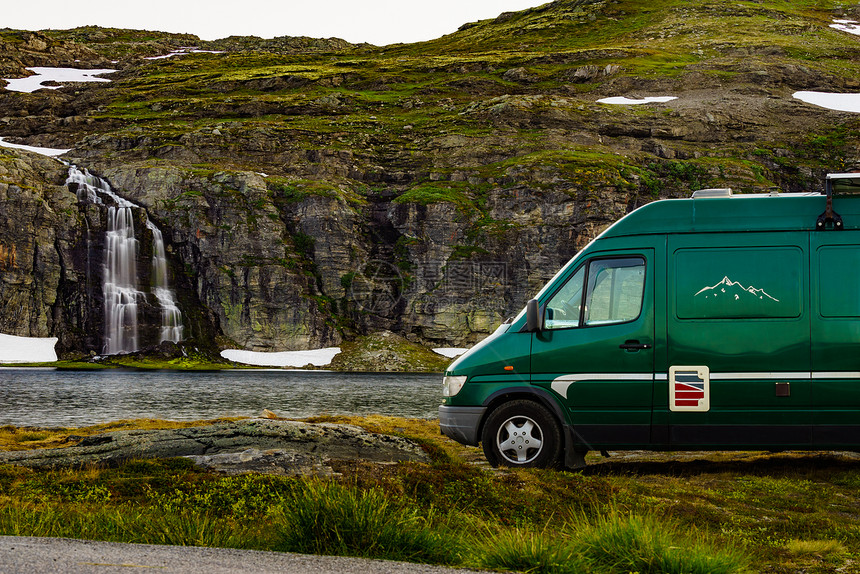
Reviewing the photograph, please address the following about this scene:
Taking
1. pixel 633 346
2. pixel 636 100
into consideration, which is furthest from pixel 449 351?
pixel 633 346

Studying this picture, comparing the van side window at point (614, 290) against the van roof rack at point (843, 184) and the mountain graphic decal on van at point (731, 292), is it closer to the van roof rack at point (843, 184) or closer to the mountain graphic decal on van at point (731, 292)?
the mountain graphic decal on van at point (731, 292)

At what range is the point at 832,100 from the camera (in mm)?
153250

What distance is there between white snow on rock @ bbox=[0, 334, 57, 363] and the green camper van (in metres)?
110

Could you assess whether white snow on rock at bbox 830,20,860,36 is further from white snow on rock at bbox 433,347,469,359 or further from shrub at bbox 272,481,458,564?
shrub at bbox 272,481,458,564

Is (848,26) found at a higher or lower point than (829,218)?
higher

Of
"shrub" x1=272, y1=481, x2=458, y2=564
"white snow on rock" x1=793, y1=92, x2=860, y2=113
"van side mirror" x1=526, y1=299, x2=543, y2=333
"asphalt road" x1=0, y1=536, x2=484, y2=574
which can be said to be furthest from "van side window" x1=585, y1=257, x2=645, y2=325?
"white snow on rock" x1=793, y1=92, x2=860, y2=113

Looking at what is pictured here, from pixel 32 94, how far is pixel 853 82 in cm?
17932

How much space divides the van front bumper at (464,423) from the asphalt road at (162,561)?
18.3 feet

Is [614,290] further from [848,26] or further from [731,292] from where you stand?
[848,26]

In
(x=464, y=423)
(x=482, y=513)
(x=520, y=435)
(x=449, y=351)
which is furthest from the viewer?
(x=449, y=351)

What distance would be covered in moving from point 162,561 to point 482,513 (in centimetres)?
355

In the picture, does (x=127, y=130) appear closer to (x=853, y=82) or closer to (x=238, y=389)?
(x=238, y=389)

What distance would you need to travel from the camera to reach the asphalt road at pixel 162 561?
5086 millimetres

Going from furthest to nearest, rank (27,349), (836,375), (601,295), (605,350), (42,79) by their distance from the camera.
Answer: (42,79), (27,349), (601,295), (605,350), (836,375)
